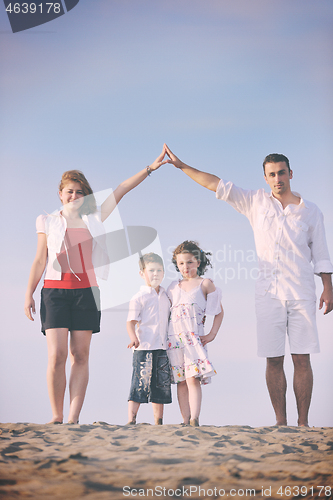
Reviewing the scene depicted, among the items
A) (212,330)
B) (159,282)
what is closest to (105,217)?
(159,282)

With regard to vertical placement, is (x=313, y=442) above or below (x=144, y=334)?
below

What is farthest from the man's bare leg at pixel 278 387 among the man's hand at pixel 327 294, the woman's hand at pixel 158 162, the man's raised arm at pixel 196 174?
the woman's hand at pixel 158 162

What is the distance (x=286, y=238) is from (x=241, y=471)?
201cm

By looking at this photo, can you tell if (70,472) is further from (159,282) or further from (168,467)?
(159,282)

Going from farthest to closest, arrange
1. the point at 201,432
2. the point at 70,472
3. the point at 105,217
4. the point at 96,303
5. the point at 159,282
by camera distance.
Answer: the point at 159,282, the point at 105,217, the point at 96,303, the point at 201,432, the point at 70,472

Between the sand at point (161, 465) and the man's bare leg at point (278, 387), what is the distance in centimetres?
64

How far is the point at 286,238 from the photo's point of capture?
12.3ft

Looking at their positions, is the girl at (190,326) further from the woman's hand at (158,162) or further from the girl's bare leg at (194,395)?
the woman's hand at (158,162)

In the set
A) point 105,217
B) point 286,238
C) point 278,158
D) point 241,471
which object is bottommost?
point 241,471

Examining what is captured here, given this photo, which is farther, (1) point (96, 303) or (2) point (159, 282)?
(2) point (159, 282)

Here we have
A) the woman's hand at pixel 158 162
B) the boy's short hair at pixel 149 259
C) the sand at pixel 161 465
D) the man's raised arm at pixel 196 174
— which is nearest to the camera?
the sand at pixel 161 465

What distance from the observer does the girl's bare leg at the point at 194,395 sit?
3609 millimetres

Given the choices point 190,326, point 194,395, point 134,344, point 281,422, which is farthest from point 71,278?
point 281,422

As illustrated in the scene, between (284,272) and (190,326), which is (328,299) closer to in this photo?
(284,272)
